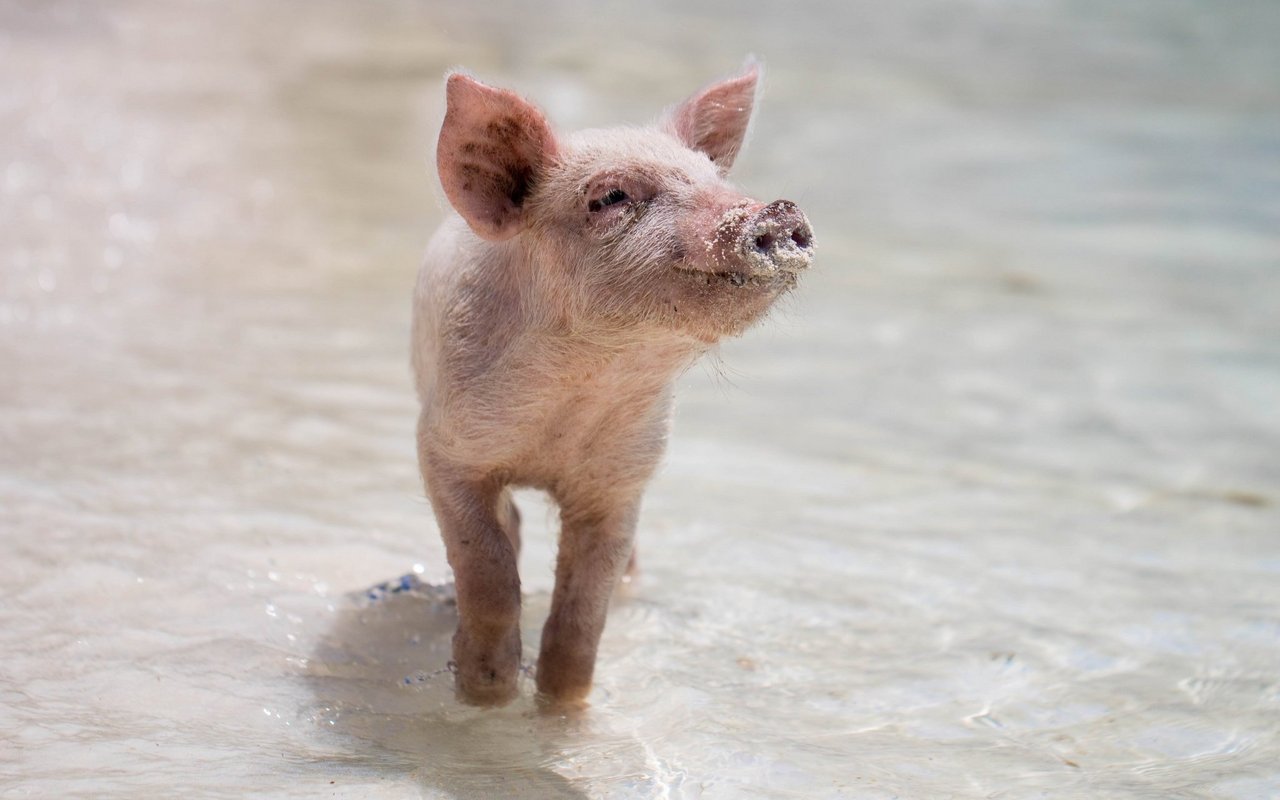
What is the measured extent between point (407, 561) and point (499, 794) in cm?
192

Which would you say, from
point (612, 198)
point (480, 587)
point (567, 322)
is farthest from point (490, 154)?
point (480, 587)

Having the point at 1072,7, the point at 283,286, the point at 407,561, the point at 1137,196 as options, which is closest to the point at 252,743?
the point at 407,561

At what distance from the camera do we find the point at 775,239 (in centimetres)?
309

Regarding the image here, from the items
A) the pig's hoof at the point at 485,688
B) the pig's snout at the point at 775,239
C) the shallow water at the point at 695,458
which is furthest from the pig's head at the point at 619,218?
the pig's hoof at the point at 485,688

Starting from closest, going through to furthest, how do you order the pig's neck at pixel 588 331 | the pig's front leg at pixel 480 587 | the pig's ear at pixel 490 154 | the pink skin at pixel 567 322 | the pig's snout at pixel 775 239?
the pig's snout at pixel 775 239, the pink skin at pixel 567 322, the pig's neck at pixel 588 331, the pig's ear at pixel 490 154, the pig's front leg at pixel 480 587

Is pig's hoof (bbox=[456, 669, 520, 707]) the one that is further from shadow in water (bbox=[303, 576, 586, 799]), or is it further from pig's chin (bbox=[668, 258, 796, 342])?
pig's chin (bbox=[668, 258, 796, 342])

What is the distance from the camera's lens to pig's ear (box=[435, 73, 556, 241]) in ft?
11.9

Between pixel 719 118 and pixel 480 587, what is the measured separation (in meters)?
1.53

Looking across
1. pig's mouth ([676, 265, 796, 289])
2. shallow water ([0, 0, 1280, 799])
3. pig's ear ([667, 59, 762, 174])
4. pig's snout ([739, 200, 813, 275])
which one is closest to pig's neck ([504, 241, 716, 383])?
Answer: pig's mouth ([676, 265, 796, 289])

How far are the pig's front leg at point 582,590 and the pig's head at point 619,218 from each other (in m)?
0.70

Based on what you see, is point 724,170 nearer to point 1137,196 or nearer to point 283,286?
point 283,286

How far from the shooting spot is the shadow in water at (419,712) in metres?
3.37

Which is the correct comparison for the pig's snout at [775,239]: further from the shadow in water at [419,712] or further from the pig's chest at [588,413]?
the shadow in water at [419,712]

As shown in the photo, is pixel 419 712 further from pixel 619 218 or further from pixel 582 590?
pixel 619 218
